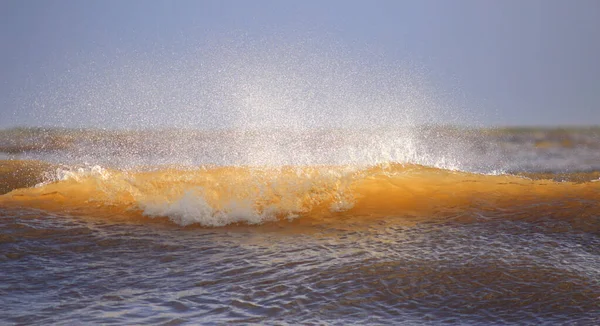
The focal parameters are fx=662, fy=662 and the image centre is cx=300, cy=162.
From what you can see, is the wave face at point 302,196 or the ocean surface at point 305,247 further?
the wave face at point 302,196

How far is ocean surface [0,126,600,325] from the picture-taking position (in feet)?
17.9

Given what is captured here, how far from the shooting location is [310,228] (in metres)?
8.20

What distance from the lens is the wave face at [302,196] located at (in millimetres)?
8672

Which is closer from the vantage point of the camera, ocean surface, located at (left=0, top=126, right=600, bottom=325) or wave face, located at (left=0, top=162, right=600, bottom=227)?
Answer: ocean surface, located at (left=0, top=126, right=600, bottom=325)

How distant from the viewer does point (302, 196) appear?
9.14 m

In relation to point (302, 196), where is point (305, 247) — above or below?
below

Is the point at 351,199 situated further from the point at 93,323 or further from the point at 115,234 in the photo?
the point at 93,323

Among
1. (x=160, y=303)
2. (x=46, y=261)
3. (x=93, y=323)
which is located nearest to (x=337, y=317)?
(x=160, y=303)

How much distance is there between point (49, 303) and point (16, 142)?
2021cm

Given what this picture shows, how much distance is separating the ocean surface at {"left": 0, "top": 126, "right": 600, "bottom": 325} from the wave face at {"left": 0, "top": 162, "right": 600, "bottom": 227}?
30 millimetres

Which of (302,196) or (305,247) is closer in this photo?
(305,247)

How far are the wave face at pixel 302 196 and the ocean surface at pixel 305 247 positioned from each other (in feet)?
0.10

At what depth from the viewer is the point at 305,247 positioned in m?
7.30

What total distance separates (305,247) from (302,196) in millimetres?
1895
